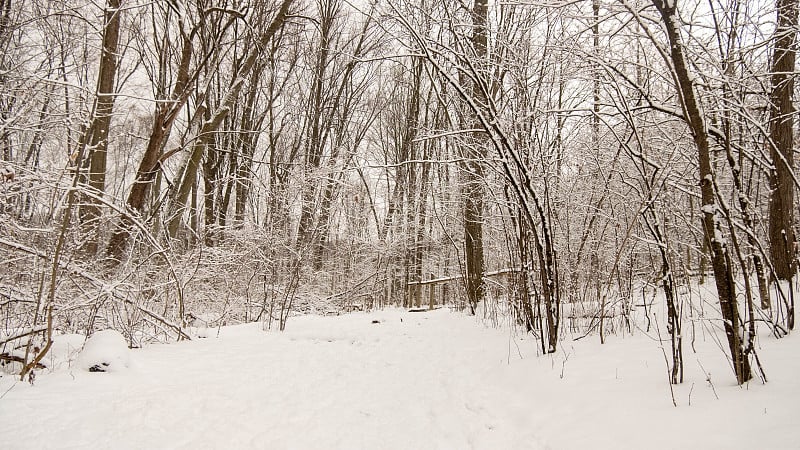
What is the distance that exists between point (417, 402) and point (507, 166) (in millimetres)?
2081

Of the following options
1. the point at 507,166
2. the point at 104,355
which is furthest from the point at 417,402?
the point at 104,355

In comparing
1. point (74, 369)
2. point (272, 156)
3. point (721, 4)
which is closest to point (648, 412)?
point (721, 4)

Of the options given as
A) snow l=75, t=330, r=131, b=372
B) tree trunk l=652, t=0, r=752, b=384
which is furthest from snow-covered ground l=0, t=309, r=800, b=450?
tree trunk l=652, t=0, r=752, b=384

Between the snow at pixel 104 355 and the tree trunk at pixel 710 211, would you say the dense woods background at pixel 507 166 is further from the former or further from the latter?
the snow at pixel 104 355

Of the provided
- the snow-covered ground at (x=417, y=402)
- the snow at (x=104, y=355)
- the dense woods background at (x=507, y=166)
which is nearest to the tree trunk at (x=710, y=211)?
the dense woods background at (x=507, y=166)

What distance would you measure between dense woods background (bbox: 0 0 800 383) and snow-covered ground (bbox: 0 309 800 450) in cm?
26

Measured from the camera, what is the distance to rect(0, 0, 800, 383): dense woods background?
273cm

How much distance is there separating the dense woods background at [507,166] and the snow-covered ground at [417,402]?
0.26m

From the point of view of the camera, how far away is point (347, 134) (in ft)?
55.6

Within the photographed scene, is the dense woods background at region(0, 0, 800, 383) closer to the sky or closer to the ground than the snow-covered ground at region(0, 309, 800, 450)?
closer to the sky

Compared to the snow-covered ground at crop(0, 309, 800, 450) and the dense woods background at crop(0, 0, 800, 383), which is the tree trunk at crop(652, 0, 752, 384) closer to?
the dense woods background at crop(0, 0, 800, 383)

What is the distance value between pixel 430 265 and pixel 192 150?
37.3ft

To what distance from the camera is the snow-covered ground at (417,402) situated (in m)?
1.86

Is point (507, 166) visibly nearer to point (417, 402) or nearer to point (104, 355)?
point (417, 402)
